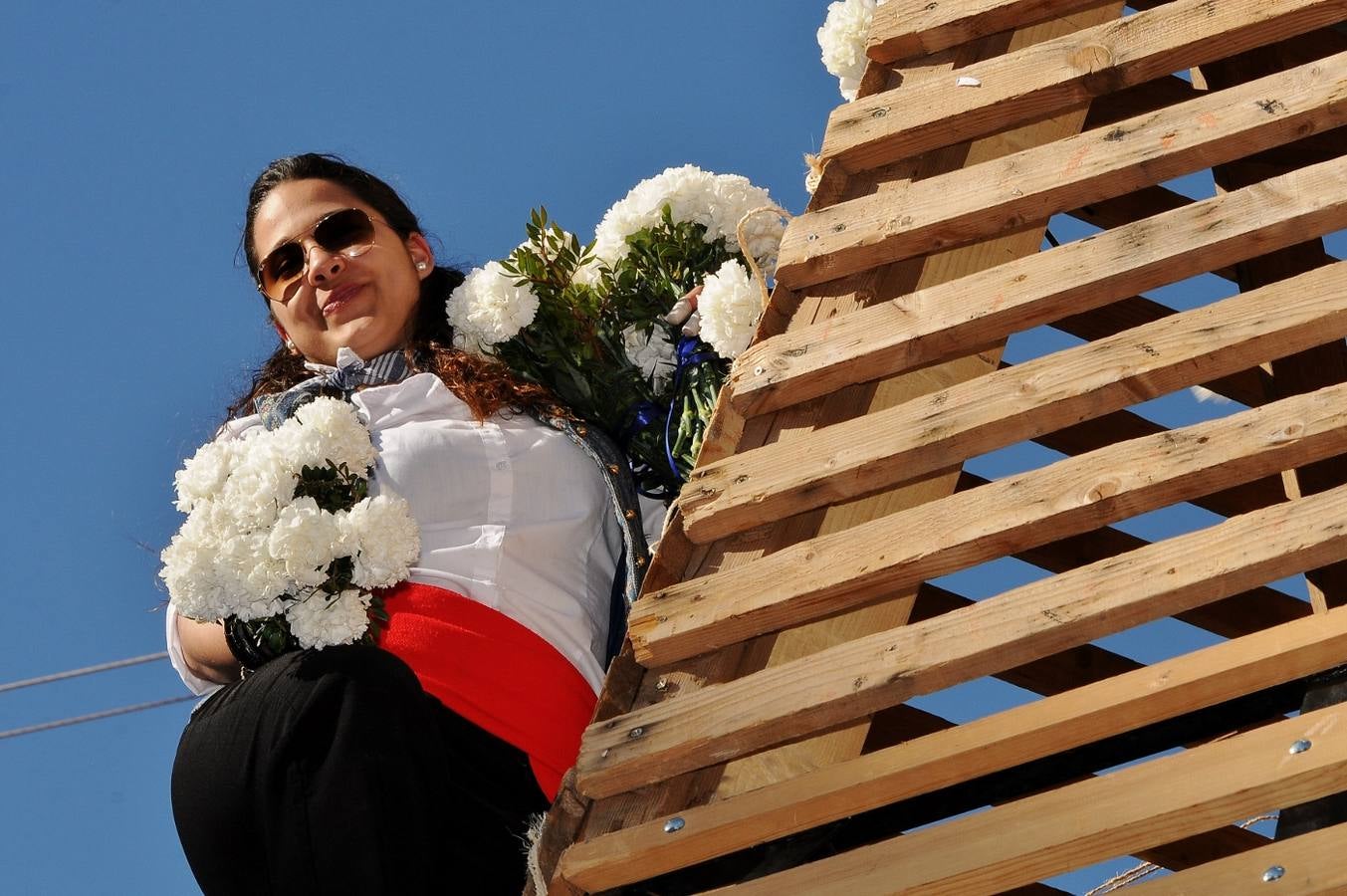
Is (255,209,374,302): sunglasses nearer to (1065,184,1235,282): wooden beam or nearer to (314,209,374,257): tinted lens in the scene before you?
(314,209,374,257): tinted lens

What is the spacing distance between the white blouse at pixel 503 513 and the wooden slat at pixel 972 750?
1027 mm

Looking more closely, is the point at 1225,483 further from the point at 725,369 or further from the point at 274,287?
the point at 274,287

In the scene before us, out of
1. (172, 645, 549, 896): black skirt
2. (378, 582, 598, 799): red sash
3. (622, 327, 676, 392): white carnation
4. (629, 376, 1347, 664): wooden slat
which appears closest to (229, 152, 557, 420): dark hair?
(622, 327, 676, 392): white carnation

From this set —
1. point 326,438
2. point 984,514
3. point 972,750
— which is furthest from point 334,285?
point 972,750

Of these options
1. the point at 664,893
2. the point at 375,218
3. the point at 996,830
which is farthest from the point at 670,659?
the point at 375,218

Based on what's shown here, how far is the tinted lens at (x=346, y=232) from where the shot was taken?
4996 millimetres

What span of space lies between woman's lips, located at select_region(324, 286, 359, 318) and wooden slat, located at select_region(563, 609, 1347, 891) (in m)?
2.07

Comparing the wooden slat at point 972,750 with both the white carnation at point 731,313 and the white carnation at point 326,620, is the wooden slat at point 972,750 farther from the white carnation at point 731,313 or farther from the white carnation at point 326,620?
the white carnation at point 731,313

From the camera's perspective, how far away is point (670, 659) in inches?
133

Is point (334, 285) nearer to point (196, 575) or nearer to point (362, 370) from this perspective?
point (362, 370)

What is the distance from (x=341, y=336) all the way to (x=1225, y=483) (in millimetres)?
2519

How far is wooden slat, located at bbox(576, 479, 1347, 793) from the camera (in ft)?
9.80

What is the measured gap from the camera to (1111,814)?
2.88 metres

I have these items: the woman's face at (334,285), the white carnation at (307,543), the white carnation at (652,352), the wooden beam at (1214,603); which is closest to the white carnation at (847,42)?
the white carnation at (652,352)
